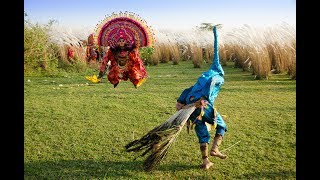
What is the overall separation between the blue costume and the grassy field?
42 centimetres

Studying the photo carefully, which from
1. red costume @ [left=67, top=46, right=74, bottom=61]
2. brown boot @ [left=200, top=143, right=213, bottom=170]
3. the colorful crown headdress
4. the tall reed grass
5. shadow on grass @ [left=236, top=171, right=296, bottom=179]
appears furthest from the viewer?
red costume @ [left=67, top=46, right=74, bottom=61]

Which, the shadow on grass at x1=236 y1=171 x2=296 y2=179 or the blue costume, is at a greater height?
the blue costume

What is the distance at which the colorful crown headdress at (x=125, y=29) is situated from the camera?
4438 millimetres

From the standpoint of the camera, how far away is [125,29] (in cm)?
445

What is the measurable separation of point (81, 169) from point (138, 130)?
144cm

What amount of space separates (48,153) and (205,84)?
6.52ft

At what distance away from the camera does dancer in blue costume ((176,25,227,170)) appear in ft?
12.7

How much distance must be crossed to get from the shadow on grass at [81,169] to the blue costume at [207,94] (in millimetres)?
748

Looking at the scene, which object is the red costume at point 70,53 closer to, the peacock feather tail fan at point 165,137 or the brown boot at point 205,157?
the peacock feather tail fan at point 165,137

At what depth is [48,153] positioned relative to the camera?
4.54m

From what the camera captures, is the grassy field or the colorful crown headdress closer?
the grassy field

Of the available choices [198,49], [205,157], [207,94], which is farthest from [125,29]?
[198,49]

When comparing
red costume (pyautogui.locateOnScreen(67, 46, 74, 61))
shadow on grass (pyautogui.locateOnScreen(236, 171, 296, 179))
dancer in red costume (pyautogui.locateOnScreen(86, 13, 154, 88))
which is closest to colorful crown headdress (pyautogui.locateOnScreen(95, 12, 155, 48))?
dancer in red costume (pyautogui.locateOnScreen(86, 13, 154, 88))

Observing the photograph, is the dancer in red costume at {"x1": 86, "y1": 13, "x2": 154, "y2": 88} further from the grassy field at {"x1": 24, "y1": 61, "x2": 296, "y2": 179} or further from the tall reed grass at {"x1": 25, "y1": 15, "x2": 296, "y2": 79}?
the tall reed grass at {"x1": 25, "y1": 15, "x2": 296, "y2": 79}
